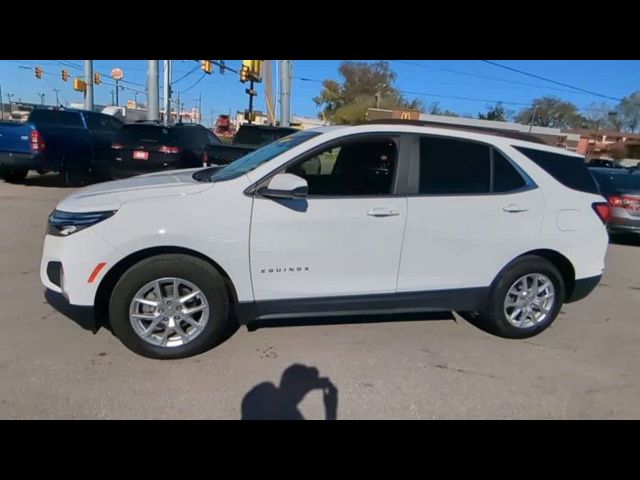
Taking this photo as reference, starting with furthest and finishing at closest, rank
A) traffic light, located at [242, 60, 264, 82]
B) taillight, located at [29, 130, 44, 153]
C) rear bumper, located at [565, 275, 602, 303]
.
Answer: traffic light, located at [242, 60, 264, 82] < taillight, located at [29, 130, 44, 153] < rear bumper, located at [565, 275, 602, 303]

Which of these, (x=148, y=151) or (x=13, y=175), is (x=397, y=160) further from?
(x=13, y=175)

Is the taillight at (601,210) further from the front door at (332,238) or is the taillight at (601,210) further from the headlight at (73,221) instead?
the headlight at (73,221)

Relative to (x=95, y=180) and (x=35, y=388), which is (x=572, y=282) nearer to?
(x=35, y=388)

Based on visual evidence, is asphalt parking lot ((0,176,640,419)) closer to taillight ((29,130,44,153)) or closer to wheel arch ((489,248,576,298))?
wheel arch ((489,248,576,298))

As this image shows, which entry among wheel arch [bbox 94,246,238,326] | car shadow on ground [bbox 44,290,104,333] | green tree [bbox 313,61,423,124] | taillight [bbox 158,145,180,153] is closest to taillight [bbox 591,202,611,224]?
wheel arch [bbox 94,246,238,326]

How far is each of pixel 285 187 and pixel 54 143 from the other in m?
9.60

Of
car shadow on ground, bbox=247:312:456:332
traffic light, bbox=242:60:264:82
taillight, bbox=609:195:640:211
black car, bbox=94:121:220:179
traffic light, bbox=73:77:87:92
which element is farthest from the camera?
traffic light, bbox=73:77:87:92

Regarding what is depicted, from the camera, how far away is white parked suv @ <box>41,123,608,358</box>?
3066 millimetres

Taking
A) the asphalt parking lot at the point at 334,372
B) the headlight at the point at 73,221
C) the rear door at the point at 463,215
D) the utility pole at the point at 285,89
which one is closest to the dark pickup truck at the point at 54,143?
the asphalt parking lot at the point at 334,372

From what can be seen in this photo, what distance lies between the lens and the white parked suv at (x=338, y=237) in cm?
307

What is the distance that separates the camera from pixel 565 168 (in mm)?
3889

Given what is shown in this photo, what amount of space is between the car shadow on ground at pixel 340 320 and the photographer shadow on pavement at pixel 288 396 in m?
0.69

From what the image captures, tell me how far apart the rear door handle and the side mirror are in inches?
67.7

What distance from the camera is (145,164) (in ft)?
30.8
